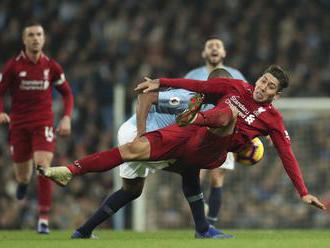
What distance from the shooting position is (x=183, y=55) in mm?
16922

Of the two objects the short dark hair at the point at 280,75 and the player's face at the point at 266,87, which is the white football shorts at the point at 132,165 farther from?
the short dark hair at the point at 280,75

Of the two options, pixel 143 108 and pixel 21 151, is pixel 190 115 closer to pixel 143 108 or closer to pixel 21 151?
pixel 143 108

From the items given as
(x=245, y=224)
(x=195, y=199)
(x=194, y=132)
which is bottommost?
(x=245, y=224)

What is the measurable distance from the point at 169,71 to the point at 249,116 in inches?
307

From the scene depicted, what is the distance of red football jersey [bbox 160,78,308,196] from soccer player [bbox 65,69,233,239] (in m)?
0.42

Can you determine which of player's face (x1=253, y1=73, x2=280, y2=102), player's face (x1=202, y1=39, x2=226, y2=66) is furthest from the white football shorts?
player's face (x1=202, y1=39, x2=226, y2=66)

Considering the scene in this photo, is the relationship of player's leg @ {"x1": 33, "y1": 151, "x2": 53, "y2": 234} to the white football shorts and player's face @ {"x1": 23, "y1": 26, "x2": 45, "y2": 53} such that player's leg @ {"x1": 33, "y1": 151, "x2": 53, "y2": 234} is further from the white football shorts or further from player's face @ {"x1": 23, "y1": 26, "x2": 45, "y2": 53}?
the white football shorts

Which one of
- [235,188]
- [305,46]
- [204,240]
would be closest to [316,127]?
[235,188]

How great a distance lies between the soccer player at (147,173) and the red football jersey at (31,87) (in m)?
1.63

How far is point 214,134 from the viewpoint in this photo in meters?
8.23

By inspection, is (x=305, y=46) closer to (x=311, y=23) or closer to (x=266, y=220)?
(x=311, y=23)

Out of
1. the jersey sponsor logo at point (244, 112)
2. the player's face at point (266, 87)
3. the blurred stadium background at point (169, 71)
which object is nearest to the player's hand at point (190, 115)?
the jersey sponsor logo at point (244, 112)

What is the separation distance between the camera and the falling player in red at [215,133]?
26.7 ft

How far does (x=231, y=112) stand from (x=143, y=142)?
2.32 feet
